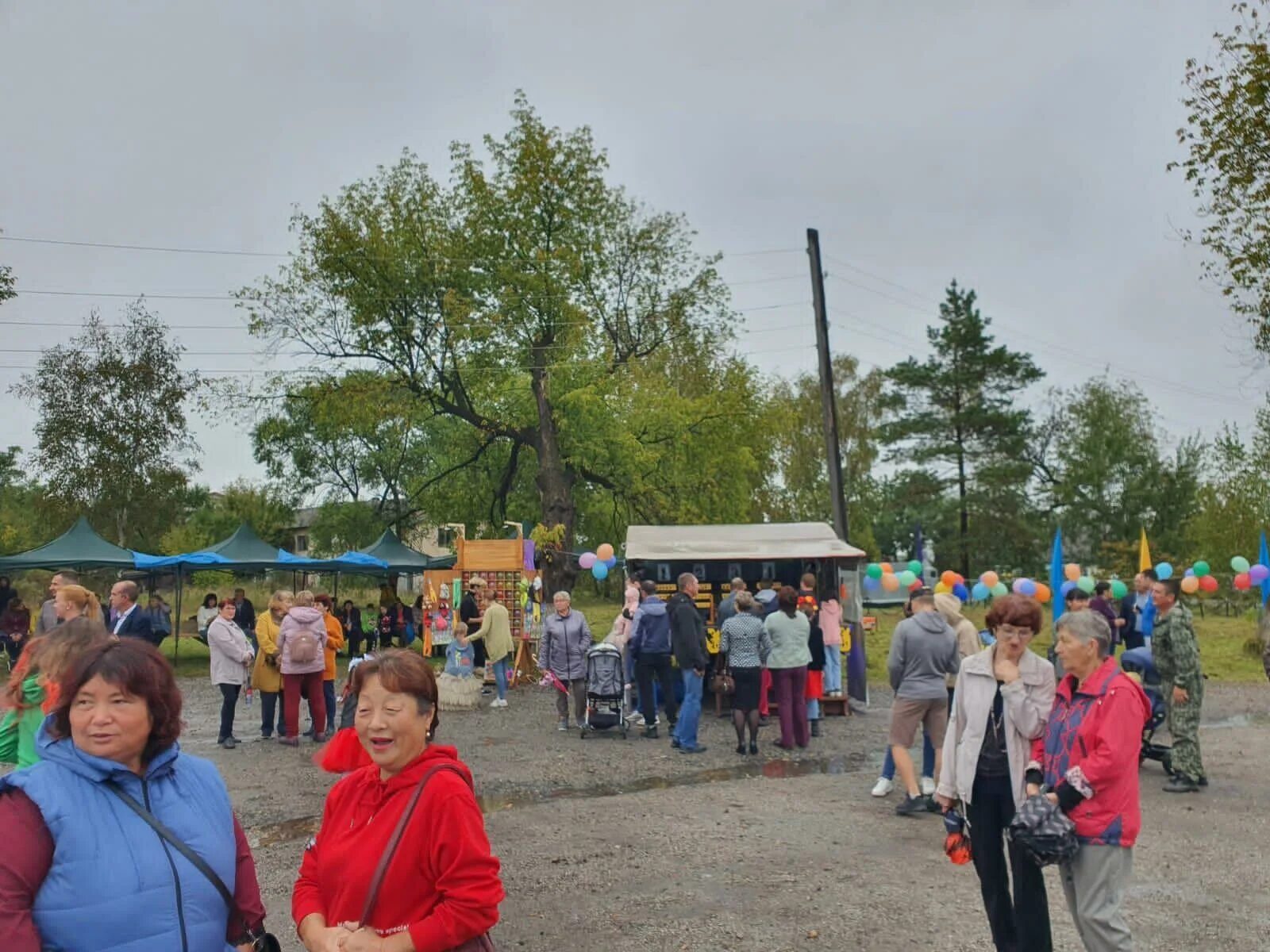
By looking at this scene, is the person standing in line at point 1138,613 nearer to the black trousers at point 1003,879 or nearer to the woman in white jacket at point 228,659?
the black trousers at point 1003,879

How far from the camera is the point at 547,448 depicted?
25969 millimetres

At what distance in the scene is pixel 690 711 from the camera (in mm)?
11734

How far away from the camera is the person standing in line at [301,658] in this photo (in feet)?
38.6

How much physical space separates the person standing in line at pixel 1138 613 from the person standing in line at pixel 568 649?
6.61 m

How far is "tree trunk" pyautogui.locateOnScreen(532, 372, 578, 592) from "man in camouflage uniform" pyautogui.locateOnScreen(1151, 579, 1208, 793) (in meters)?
16.8

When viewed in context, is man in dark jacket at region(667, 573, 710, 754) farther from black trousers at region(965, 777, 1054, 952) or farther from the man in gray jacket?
black trousers at region(965, 777, 1054, 952)

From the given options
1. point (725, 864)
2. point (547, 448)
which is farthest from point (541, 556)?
point (725, 864)

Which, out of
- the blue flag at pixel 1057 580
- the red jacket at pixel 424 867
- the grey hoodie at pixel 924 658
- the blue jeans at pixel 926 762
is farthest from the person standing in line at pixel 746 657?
the blue flag at pixel 1057 580

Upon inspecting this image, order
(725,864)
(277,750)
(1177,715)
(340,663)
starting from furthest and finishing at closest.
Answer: (340,663), (277,750), (1177,715), (725,864)

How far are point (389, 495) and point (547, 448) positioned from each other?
28.5 m

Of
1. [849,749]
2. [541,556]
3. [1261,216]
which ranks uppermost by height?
[1261,216]

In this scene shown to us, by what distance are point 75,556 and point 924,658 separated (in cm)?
1864

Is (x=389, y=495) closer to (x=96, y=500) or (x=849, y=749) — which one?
(x=96, y=500)

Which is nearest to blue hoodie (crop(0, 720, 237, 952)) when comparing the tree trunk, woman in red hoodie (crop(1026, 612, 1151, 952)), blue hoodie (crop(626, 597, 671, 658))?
woman in red hoodie (crop(1026, 612, 1151, 952))
